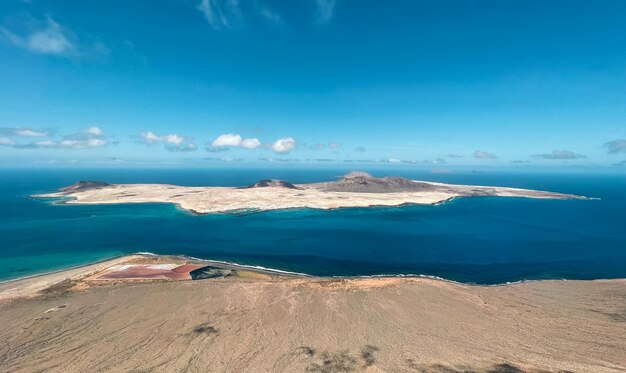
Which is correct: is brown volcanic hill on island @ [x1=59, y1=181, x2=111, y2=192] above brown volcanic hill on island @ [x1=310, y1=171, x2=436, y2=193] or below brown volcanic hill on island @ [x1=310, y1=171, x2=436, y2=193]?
below

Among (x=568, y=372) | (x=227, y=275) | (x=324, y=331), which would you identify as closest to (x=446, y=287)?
(x=568, y=372)

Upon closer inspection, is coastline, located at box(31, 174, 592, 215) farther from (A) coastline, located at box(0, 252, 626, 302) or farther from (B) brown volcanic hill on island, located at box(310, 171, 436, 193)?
(A) coastline, located at box(0, 252, 626, 302)

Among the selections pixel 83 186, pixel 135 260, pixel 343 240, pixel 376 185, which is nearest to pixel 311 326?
pixel 135 260

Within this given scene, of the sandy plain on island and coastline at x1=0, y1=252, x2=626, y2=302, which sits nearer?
the sandy plain on island

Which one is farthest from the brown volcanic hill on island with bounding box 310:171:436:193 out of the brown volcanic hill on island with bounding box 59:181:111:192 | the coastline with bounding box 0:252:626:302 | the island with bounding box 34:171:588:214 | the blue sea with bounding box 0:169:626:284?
the coastline with bounding box 0:252:626:302

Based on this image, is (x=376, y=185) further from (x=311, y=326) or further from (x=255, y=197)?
(x=311, y=326)
